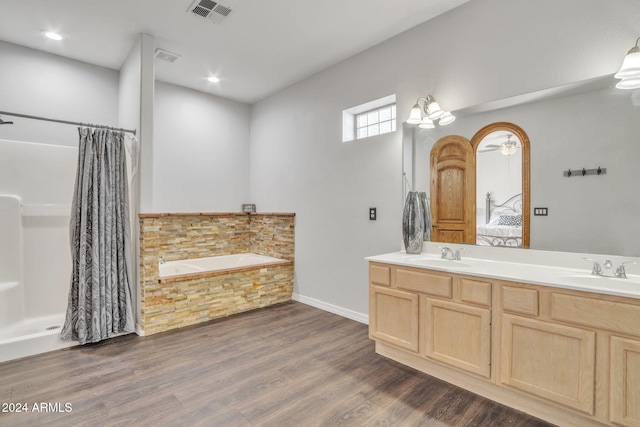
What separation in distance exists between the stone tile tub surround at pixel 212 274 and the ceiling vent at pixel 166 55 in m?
1.77

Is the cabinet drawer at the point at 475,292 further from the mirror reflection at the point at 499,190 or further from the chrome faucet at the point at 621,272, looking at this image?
the chrome faucet at the point at 621,272

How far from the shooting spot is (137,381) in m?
2.19

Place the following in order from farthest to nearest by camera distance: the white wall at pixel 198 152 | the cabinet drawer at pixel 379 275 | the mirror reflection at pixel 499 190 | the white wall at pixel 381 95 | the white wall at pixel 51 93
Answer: the white wall at pixel 198 152, the white wall at pixel 51 93, the cabinet drawer at pixel 379 275, the mirror reflection at pixel 499 190, the white wall at pixel 381 95

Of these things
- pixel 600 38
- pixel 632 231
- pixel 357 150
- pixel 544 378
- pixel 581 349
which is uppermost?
pixel 600 38

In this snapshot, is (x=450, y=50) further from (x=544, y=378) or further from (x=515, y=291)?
(x=544, y=378)

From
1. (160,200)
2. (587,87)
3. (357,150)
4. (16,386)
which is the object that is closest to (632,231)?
(587,87)

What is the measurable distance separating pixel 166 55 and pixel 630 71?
3.98 metres

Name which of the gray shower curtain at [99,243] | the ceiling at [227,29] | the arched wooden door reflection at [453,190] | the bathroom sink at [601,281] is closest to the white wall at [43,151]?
the ceiling at [227,29]

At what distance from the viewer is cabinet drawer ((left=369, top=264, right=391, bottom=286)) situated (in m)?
2.49

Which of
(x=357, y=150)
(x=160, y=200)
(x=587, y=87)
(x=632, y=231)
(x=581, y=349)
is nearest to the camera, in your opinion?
(x=581, y=349)

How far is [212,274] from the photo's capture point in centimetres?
338

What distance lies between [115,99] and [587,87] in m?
4.74

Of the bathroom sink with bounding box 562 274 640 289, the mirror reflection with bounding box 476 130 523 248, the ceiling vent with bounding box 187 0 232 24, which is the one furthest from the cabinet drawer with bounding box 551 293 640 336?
the ceiling vent with bounding box 187 0 232 24

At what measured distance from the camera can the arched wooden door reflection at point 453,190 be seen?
2543 millimetres
